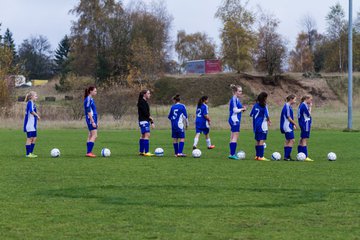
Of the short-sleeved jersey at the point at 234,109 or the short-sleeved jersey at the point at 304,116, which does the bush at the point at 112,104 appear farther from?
the short-sleeved jersey at the point at 304,116

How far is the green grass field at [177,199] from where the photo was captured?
22.5 feet

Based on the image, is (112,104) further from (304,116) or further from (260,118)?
(304,116)

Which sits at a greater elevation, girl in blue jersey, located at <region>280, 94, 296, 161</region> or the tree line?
the tree line

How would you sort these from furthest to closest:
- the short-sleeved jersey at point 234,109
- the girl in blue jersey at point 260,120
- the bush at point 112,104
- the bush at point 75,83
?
1. the bush at point 75,83
2. the bush at point 112,104
3. the short-sleeved jersey at point 234,109
4. the girl in blue jersey at point 260,120

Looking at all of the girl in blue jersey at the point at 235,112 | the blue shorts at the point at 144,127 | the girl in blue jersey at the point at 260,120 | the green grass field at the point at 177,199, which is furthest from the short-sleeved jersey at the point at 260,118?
the blue shorts at the point at 144,127

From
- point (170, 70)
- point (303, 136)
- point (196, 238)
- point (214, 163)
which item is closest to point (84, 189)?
point (196, 238)

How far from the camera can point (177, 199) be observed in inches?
354

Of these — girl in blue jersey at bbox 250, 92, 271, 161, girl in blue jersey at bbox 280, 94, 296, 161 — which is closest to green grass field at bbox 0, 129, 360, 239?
girl in blue jersey at bbox 250, 92, 271, 161

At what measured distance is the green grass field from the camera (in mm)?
6863

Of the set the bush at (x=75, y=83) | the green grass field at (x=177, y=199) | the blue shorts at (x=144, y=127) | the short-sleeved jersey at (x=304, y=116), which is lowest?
the green grass field at (x=177, y=199)

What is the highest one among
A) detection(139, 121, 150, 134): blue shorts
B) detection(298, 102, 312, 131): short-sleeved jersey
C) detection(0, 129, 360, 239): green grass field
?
detection(298, 102, 312, 131): short-sleeved jersey

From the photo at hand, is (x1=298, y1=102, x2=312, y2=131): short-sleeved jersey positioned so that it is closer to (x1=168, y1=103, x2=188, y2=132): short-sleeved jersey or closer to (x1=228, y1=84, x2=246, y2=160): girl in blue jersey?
(x1=228, y1=84, x2=246, y2=160): girl in blue jersey

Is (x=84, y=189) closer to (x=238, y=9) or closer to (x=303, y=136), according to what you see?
(x=303, y=136)

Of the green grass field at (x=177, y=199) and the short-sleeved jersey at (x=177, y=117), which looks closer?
the green grass field at (x=177, y=199)
